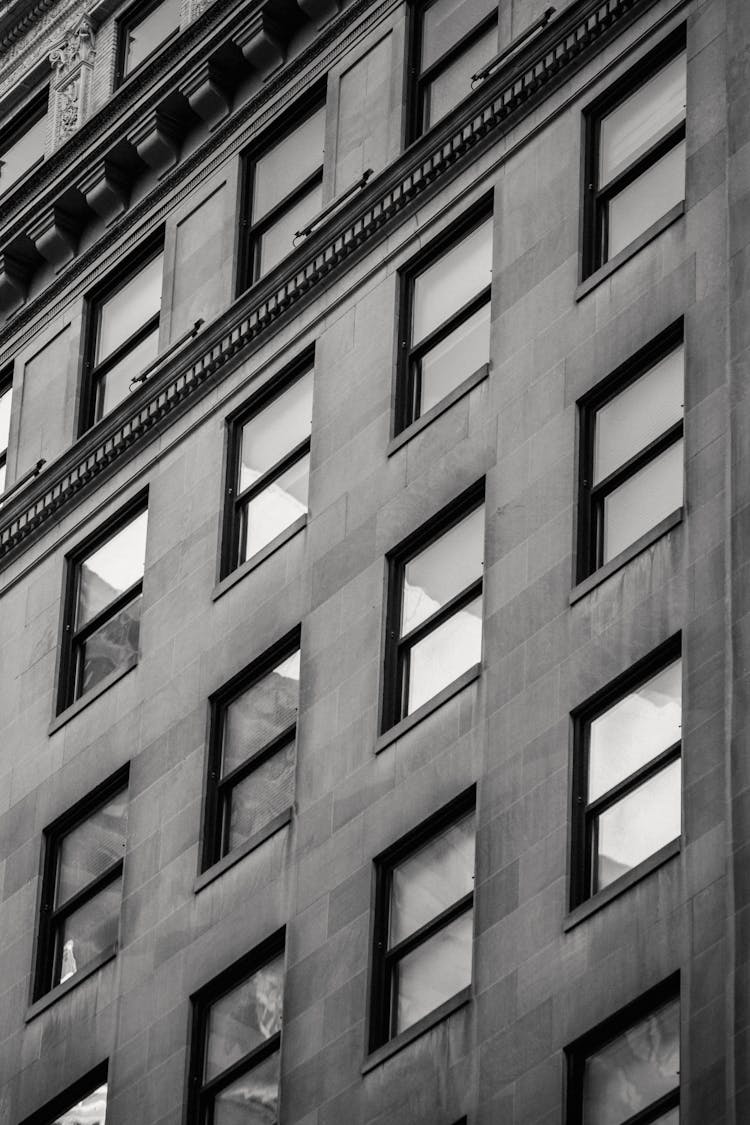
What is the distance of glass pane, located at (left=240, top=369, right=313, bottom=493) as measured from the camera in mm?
43469

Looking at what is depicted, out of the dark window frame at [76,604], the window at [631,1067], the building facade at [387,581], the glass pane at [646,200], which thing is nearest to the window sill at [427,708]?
the building facade at [387,581]

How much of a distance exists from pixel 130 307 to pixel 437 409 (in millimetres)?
8779

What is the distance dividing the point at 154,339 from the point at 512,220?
7.56 meters

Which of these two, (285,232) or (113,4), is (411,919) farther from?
(113,4)

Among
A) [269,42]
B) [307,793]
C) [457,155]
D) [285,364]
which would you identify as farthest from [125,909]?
[269,42]

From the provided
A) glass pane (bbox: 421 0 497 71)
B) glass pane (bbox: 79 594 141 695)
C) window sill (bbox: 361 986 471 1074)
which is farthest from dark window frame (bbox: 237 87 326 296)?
window sill (bbox: 361 986 471 1074)

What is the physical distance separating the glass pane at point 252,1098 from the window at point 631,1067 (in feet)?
15.2

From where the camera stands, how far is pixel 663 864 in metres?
34.3

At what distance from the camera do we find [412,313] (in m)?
42.9

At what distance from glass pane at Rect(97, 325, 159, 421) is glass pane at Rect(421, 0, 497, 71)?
5561mm

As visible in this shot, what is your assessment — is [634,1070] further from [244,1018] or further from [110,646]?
[110,646]

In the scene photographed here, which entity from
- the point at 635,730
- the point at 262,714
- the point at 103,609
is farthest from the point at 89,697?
the point at 635,730

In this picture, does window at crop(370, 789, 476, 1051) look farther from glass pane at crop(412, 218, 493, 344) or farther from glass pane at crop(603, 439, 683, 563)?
glass pane at crop(412, 218, 493, 344)

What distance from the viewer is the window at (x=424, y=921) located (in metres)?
36.7
